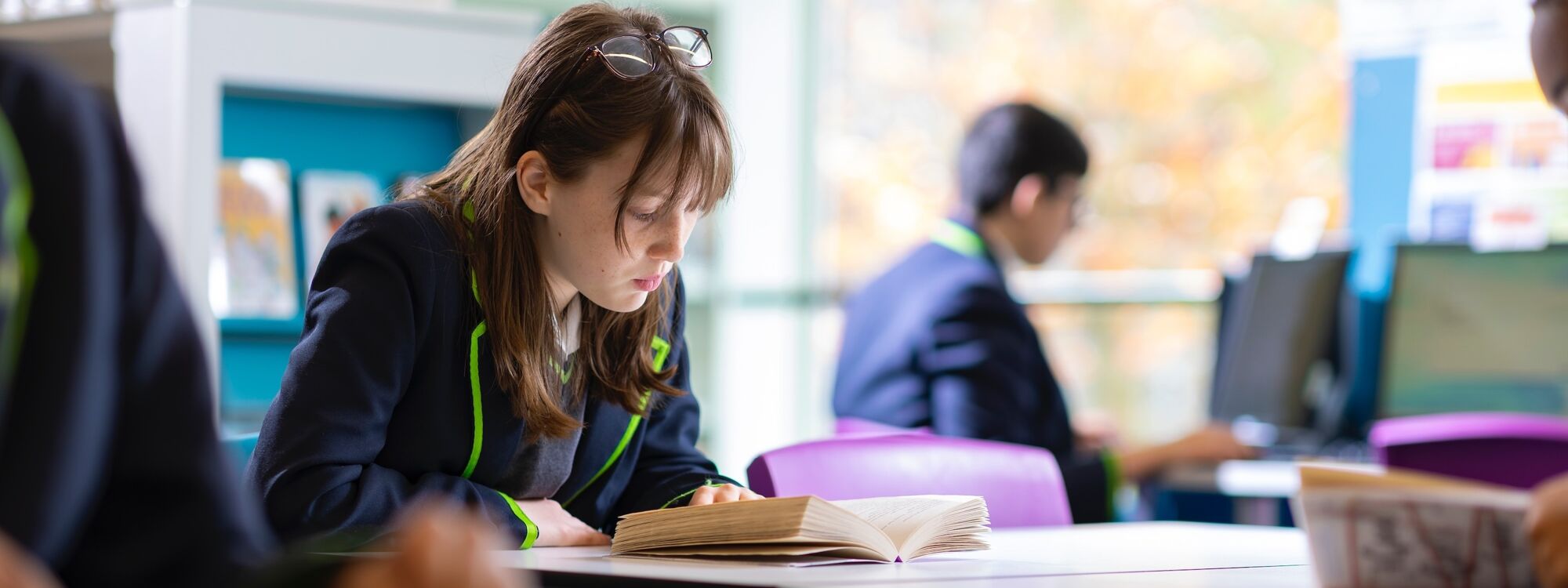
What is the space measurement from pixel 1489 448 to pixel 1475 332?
0.79m

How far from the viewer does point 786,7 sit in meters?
5.23

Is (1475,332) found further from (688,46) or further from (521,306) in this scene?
(521,306)

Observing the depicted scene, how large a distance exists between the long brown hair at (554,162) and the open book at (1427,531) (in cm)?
73

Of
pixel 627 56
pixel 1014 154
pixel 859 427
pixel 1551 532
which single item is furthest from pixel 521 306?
pixel 1014 154

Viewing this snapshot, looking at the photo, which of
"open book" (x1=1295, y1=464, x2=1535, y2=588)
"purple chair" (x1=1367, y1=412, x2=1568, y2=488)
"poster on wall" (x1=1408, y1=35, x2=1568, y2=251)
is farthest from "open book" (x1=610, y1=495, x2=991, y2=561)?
"poster on wall" (x1=1408, y1=35, x2=1568, y2=251)

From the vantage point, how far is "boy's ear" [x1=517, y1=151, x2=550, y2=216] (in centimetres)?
149

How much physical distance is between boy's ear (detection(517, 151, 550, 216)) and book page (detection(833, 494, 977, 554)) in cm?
42

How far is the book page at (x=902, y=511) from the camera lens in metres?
1.36

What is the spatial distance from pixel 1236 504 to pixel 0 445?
125 inches

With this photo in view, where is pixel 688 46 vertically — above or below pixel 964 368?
above

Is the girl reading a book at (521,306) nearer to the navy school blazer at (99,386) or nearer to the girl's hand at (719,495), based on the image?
the girl's hand at (719,495)

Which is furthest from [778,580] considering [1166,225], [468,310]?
[1166,225]

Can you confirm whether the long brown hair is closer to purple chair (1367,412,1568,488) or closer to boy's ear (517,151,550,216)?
boy's ear (517,151,550,216)

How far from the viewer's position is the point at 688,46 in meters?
1.55
